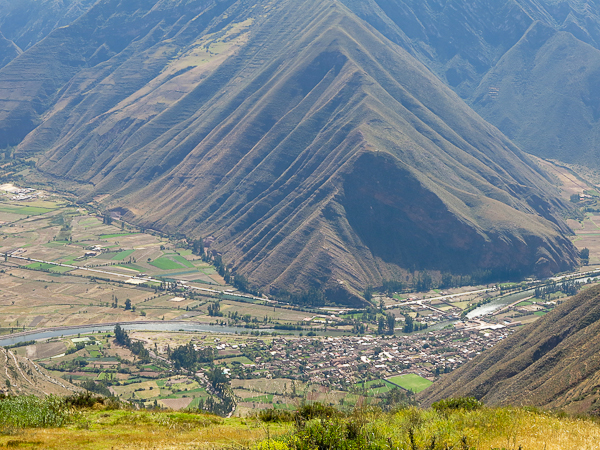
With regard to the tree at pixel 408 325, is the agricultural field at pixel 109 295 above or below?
above

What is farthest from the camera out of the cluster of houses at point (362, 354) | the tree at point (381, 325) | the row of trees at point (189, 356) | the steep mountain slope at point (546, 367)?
the tree at point (381, 325)

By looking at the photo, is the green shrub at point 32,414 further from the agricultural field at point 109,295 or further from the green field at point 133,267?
the green field at point 133,267

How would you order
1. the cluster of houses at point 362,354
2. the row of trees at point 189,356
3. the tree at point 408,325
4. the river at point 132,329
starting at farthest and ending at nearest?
the tree at point 408,325, the river at point 132,329, the row of trees at point 189,356, the cluster of houses at point 362,354

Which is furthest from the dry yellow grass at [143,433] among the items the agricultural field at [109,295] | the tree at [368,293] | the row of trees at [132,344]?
the tree at [368,293]

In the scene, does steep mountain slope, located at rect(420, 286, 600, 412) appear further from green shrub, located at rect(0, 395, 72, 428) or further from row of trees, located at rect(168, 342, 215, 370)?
row of trees, located at rect(168, 342, 215, 370)

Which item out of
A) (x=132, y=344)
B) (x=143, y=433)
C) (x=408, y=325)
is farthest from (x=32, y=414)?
(x=408, y=325)

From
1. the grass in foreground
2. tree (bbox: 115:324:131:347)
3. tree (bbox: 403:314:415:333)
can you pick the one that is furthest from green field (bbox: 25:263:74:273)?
the grass in foreground

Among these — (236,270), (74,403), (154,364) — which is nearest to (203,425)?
(74,403)
